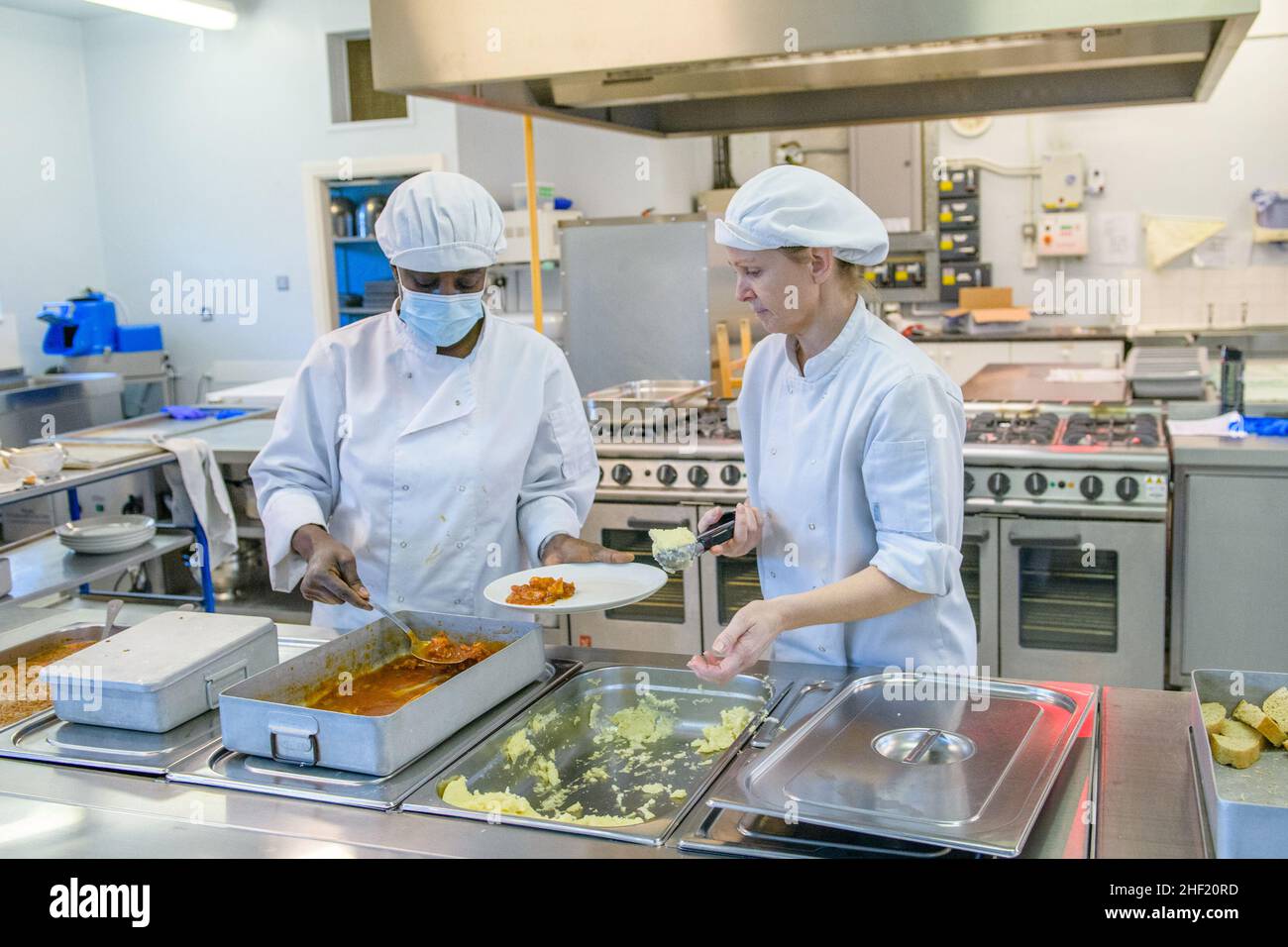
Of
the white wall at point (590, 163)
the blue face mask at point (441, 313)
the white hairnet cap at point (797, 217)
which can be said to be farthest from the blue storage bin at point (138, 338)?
the white hairnet cap at point (797, 217)

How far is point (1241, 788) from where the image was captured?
148cm

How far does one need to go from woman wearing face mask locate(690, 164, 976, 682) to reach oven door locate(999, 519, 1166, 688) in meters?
2.05

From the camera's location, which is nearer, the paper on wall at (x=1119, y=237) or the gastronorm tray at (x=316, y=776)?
the gastronorm tray at (x=316, y=776)

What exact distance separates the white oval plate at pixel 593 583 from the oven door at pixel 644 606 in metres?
2.09

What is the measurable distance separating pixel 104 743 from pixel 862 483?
1.38 metres

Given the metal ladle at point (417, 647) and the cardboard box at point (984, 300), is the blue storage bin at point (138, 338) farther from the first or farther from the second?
the metal ladle at point (417, 647)

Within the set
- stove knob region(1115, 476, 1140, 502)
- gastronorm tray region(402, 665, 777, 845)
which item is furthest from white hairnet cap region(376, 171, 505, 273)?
stove knob region(1115, 476, 1140, 502)

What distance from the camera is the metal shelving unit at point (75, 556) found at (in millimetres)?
3988

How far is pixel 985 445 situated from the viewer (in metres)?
4.17

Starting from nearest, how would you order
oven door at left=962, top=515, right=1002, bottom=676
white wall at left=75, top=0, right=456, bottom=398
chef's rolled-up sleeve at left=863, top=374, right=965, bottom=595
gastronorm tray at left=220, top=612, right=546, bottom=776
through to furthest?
gastronorm tray at left=220, top=612, right=546, bottom=776 < chef's rolled-up sleeve at left=863, top=374, right=965, bottom=595 < oven door at left=962, top=515, right=1002, bottom=676 < white wall at left=75, top=0, right=456, bottom=398

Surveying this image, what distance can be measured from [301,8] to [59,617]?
7.25m

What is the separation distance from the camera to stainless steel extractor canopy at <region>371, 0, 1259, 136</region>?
2.38 meters

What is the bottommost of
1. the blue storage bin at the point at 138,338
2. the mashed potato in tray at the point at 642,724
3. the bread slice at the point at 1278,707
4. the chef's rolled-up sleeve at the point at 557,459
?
the mashed potato in tray at the point at 642,724

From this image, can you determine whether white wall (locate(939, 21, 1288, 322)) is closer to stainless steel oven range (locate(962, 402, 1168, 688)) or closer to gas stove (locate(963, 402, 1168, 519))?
gas stove (locate(963, 402, 1168, 519))
